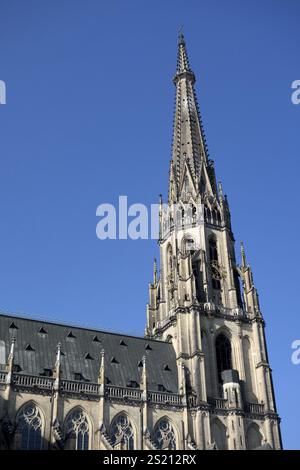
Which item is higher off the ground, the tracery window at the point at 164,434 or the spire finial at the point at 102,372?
the spire finial at the point at 102,372

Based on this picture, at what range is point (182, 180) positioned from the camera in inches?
3012

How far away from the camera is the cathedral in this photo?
52781 millimetres

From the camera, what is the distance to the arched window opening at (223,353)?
63156mm

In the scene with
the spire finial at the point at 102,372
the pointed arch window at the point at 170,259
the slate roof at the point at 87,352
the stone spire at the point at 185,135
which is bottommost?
the spire finial at the point at 102,372

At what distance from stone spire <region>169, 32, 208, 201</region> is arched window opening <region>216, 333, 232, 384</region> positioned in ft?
64.0

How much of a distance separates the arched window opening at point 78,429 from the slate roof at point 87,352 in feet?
12.9

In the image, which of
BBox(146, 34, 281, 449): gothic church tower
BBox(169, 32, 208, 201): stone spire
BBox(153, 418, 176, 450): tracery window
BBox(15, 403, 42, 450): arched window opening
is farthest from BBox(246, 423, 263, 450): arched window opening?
BBox(169, 32, 208, 201): stone spire

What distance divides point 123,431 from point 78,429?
13.9ft

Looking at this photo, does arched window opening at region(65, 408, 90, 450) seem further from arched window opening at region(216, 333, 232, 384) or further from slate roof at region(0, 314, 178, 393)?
arched window opening at region(216, 333, 232, 384)

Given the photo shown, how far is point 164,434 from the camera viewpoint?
56438mm

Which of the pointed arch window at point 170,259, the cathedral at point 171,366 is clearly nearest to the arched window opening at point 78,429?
the cathedral at point 171,366

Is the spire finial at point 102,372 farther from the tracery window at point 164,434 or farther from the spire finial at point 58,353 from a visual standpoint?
the tracery window at point 164,434

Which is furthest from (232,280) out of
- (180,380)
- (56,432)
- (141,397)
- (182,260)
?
(56,432)

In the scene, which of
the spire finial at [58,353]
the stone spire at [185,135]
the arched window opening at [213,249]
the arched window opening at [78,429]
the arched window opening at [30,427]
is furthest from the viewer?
the stone spire at [185,135]
